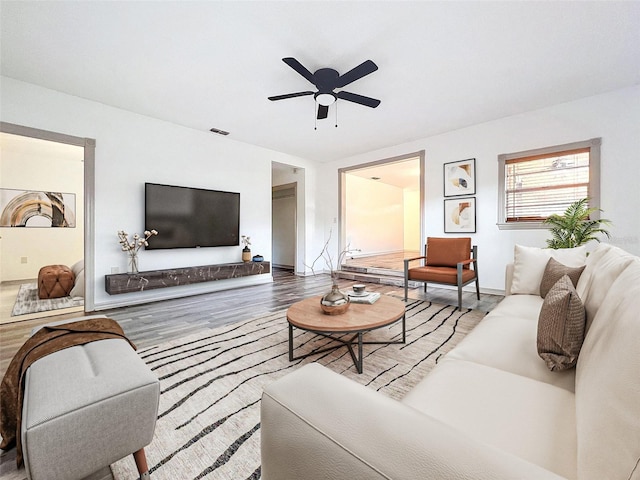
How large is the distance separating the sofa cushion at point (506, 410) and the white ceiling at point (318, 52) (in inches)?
100

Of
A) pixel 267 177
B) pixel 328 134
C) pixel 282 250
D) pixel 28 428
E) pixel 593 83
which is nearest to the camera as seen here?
pixel 28 428

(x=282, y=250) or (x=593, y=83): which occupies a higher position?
(x=593, y=83)

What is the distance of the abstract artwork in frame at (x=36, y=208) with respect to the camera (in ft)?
16.0

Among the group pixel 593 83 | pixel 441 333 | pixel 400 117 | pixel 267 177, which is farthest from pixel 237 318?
pixel 593 83

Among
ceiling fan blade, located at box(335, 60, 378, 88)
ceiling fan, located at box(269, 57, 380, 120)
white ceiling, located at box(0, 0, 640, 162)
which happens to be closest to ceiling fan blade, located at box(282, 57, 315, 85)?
ceiling fan, located at box(269, 57, 380, 120)

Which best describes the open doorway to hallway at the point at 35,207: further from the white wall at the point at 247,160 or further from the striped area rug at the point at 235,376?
the striped area rug at the point at 235,376

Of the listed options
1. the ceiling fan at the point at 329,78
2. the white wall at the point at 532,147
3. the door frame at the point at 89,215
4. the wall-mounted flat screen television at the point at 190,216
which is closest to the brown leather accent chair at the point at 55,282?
the door frame at the point at 89,215

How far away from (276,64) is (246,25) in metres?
0.54

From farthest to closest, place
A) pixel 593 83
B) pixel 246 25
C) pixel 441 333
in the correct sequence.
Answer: pixel 593 83 → pixel 441 333 → pixel 246 25

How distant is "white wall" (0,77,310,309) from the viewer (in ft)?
10.5

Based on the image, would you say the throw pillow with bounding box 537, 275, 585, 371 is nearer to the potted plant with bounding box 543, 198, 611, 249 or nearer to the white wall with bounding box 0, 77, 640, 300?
the potted plant with bounding box 543, 198, 611, 249

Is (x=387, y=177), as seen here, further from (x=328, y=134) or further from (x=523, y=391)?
(x=523, y=391)

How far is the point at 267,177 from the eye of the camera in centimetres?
548

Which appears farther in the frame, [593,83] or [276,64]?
[593,83]
